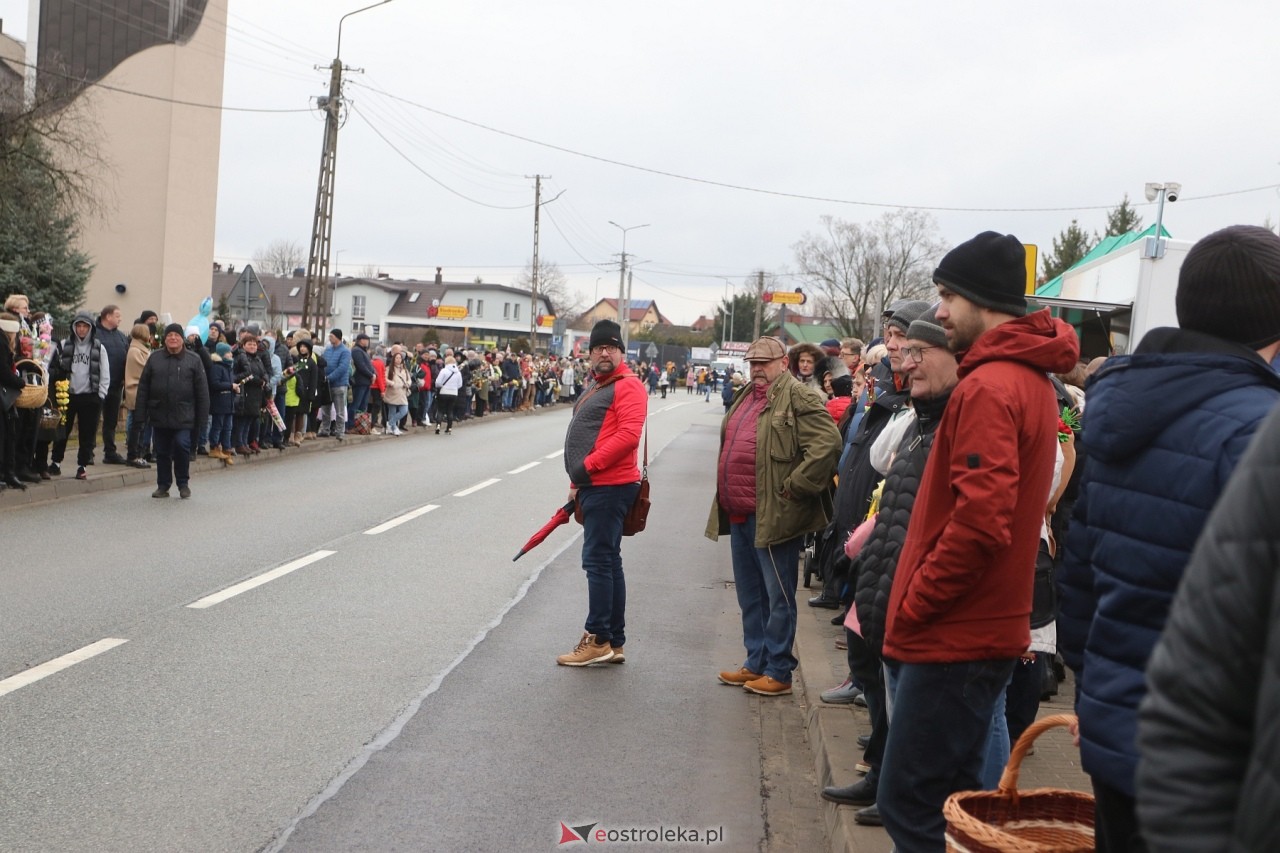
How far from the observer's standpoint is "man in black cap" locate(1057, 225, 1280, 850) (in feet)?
8.03

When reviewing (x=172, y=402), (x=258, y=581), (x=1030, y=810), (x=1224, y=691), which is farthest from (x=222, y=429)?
(x=1224, y=691)

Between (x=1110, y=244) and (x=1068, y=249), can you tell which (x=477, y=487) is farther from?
(x=1068, y=249)

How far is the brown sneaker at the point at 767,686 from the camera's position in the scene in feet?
23.2

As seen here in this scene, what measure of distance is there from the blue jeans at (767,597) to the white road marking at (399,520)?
5951 millimetres

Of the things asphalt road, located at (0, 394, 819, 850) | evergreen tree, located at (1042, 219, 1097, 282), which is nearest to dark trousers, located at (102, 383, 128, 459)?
asphalt road, located at (0, 394, 819, 850)

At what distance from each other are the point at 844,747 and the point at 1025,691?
124cm

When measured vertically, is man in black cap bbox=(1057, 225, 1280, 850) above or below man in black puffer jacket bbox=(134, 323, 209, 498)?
above

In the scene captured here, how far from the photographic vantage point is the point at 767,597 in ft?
23.9

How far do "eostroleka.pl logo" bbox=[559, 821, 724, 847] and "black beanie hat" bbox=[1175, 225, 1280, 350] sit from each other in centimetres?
297

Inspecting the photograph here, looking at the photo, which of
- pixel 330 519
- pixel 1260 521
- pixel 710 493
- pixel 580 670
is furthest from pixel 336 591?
pixel 710 493

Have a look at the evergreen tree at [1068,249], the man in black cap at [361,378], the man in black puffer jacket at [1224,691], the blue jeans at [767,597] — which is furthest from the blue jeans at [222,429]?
the evergreen tree at [1068,249]

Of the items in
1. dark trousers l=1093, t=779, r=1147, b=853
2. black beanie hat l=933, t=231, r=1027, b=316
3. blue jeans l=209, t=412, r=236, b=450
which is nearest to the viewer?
dark trousers l=1093, t=779, r=1147, b=853

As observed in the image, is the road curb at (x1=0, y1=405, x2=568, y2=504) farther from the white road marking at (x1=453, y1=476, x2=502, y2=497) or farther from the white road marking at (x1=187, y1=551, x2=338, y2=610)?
the white road marking at (x1=187, y1=551, x2=338, y2=610)

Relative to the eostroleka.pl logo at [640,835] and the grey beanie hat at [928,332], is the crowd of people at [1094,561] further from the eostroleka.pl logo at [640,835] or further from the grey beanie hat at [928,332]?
the eostroleka.pl logo at [640,835]
